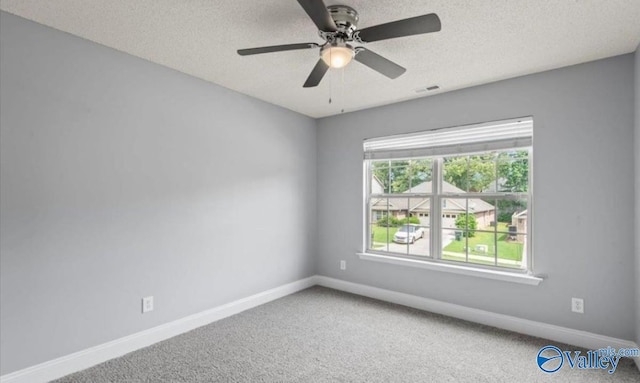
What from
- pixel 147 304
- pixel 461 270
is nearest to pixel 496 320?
pixel 461 270

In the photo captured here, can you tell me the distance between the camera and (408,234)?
385cm

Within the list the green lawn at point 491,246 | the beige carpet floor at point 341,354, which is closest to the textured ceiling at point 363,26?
the green lawn at point 491,246

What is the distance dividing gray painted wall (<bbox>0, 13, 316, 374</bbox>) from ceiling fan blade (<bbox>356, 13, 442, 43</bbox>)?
77.9 inches

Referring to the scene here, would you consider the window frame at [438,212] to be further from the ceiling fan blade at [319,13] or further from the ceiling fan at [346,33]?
the ceiling fan blade at [319,13]

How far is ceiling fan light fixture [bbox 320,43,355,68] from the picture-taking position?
194 cm

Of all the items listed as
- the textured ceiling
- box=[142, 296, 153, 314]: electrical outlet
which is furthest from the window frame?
box=[142, 296, 153, 314]: electrical outlet

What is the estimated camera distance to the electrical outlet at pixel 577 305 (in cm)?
267

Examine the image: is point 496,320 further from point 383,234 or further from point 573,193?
point 383,234

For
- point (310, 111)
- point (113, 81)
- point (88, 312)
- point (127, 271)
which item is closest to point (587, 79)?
point (310, 111)

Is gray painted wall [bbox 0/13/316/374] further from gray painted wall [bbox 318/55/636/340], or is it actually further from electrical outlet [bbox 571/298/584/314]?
electrical outlet [bbox 571/298/584/314]

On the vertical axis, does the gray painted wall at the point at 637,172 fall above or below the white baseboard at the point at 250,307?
above

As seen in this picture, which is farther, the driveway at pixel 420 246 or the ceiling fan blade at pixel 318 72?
the driveway at pixel 420 246

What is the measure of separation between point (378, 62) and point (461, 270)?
2.32 meters

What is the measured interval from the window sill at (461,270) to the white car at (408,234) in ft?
0.79
